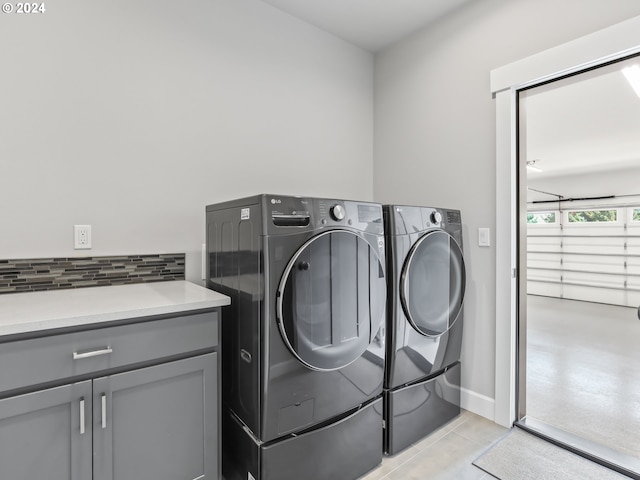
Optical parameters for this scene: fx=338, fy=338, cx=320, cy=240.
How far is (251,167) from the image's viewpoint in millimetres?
2268

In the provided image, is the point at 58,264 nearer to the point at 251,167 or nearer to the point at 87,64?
the point at 87,64

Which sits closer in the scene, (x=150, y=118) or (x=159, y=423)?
(x=159, y=423)

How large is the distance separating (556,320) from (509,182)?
4497 mm

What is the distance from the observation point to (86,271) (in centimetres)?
169

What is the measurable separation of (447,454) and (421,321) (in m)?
0.71

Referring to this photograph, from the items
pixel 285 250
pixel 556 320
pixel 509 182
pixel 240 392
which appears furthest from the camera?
pixel 556 320

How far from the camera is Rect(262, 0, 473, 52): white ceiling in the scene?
2.31 meters

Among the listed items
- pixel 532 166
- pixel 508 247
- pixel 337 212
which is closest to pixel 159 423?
pixel 337 212

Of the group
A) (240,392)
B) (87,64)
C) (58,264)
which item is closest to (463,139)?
(240,392)

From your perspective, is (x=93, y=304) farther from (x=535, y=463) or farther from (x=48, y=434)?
(x=535, y=463)

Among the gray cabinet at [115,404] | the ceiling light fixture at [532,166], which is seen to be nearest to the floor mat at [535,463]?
the gray cabinet at [115,404]

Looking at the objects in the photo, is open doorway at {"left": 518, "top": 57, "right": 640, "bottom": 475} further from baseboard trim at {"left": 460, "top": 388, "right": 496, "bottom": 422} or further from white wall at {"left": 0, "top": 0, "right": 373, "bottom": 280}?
white wall at {"left": 0, "top": 0, "right": 373, "bottom": 280}

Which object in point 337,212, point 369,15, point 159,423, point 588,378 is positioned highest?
point 369,15

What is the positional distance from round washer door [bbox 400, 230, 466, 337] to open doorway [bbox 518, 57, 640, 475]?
0.40m
